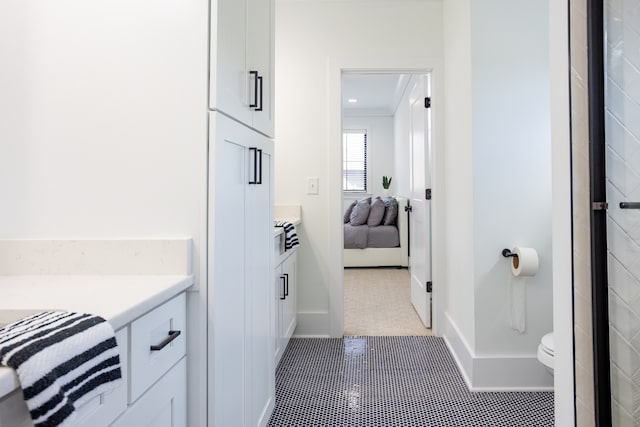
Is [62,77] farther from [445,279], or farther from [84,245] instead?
[445,279]

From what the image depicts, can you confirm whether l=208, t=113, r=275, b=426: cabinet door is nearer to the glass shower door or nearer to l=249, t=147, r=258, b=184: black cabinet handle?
l=249, t=147, r=258, b=184: black cabinet handle

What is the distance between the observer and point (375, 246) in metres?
5.42

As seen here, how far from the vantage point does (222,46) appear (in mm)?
1090

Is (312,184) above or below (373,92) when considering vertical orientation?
below

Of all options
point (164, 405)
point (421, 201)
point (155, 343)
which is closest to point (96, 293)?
point (155, 343)

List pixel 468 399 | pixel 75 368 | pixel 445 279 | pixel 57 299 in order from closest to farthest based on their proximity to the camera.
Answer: pixel 75 368 < pixel 57 299 < pixel 468 399 < pixel 445 279

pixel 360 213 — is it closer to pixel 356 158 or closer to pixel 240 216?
pixel 356 158

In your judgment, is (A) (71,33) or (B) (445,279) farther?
(B) (445,279)

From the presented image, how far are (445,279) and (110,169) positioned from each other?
2340mm

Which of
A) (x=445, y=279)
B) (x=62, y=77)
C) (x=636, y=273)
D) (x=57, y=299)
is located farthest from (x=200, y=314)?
(x=445, y=279)

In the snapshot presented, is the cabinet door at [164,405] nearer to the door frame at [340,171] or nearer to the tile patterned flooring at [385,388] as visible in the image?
the tile patterned flooring at [385,388]

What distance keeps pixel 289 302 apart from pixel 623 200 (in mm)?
1910

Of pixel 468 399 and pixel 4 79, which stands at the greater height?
pixel 4 79

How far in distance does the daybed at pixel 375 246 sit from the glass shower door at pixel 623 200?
171 inches
